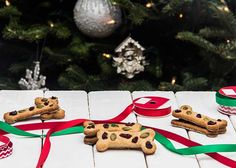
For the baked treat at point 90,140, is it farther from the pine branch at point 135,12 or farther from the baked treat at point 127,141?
the pine branch at point 135,12

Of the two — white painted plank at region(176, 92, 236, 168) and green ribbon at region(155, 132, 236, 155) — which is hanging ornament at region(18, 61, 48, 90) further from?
green ribbon at region(155, 132, 236, 155)

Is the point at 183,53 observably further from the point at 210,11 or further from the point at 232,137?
the point at 232,137

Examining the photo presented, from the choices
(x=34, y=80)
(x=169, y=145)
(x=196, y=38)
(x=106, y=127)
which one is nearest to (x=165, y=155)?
(x=169, y=145)


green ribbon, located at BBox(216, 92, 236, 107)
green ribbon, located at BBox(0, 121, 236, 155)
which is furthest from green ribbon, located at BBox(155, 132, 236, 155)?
green ribbon, located at BBox(216, 92, 236, 107)

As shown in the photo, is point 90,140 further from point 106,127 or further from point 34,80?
point 34,80

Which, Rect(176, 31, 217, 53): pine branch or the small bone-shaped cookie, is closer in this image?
the small bone-shaped cookie

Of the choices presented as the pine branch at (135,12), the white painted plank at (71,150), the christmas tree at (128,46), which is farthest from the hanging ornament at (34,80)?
the white painted plank at (71,150)

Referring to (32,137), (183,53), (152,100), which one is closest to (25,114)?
(32,137)
